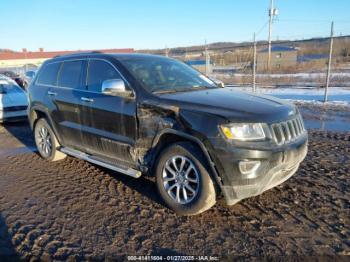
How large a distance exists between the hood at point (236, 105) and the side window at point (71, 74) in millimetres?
1789

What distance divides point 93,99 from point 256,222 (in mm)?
2680

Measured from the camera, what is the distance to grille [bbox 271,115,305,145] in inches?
130

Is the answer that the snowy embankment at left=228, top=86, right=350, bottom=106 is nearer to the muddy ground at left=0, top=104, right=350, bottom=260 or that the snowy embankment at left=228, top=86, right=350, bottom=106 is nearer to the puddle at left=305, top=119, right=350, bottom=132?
the puddle at left=305, top=119, right=350, bottom=132

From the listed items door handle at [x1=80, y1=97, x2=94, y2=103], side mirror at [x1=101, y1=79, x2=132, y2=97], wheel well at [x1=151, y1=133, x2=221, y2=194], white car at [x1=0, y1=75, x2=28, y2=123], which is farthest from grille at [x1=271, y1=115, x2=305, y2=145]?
white car at [x1=0, y1=75, x2=28, y2=123]

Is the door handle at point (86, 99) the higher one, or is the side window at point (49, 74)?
the side window at point (49, 74)

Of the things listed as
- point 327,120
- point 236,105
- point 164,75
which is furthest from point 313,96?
point 236,105

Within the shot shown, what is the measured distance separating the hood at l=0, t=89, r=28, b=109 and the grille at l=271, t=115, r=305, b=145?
830 centimetres

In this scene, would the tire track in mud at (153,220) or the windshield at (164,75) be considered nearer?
the tire track in mud at (153,220)

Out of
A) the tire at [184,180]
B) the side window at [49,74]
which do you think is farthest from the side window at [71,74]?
the tire at [184,180]

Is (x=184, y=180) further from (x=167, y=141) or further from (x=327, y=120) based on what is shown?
(x=327, y=120)

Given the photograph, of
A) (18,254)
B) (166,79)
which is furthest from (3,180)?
(166,79)

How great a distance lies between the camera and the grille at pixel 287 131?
330 cm

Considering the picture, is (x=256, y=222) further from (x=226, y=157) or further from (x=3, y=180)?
(x=3, y=180)

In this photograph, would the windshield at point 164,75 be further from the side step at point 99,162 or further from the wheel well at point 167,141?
the side step at point 99,162
